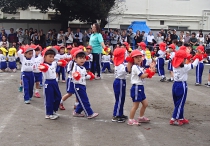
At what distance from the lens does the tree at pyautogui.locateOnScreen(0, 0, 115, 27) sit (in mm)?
22464

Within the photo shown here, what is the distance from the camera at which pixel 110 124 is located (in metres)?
7.44

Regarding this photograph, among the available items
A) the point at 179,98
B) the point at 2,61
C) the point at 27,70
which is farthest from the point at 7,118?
the point at 2,61

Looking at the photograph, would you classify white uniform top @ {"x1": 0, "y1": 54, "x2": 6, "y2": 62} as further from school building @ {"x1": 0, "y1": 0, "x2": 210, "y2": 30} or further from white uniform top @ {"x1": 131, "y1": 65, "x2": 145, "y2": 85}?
school building @ {"x1": 0, "y1": 0, "x2": 210, "y2": 30}

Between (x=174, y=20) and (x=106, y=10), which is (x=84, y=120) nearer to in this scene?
(x=106, y=10)

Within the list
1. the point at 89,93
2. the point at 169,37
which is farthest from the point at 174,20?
the point at 89,93

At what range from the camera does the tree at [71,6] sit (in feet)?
73.7

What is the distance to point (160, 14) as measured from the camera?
32406 mm

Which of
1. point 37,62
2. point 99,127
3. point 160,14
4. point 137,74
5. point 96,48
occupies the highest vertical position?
point 160,14

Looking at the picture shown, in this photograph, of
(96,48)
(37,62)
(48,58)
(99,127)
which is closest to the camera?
(99,127)

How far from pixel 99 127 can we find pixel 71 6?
1632 cm

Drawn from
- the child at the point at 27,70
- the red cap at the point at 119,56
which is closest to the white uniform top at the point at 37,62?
the child at the point at 27,70

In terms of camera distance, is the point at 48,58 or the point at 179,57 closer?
the point at 179,57

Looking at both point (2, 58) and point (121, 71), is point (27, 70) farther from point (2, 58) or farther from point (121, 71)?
point (2, 58)

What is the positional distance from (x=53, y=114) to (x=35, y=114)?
0.57 m
